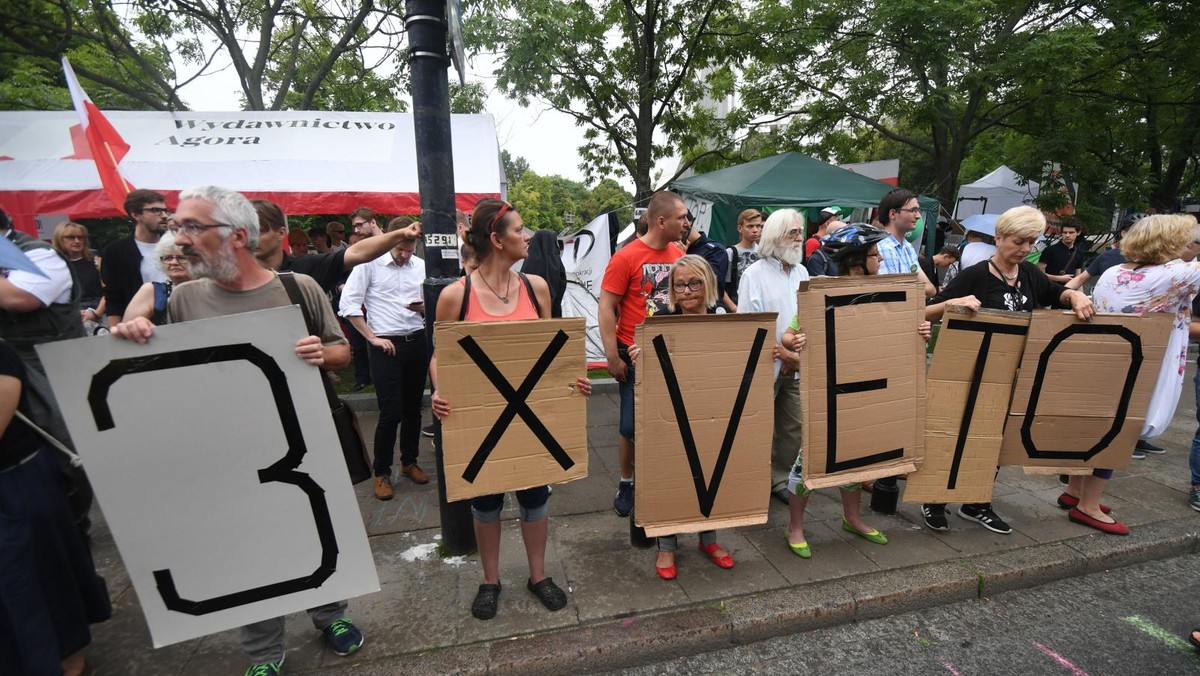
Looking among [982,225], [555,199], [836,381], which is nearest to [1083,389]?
[836,381]

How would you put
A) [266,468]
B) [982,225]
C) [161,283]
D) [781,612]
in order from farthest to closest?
[982,225] < [161,283] < [781,612] < [266,468]

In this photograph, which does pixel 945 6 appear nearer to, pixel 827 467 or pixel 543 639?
pixel 827 467

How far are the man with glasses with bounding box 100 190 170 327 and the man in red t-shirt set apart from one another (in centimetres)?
286

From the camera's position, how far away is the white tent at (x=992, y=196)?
14.9m

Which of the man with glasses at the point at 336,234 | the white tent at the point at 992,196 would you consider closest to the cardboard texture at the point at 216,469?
the man with glasses at the point at 336,234

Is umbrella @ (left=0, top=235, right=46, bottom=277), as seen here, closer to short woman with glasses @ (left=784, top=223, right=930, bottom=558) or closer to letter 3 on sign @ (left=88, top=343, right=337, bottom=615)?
letter 3 on sign @ (left=88, top=343, right=337, bottom=615)

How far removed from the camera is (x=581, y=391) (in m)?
2.41

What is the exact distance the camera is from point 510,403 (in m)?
2.31

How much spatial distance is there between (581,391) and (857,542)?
80.8 inches

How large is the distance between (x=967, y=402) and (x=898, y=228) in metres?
1.23

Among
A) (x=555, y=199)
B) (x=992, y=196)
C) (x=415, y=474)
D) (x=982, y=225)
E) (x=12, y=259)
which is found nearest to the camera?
(x=12, y=259)

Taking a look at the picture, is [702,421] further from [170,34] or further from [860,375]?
[170,34]

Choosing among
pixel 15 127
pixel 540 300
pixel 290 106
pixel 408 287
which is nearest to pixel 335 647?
pixel 540 300

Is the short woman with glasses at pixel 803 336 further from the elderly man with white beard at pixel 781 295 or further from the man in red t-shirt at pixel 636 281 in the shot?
the man in red t-shirt at pixel 636 281
